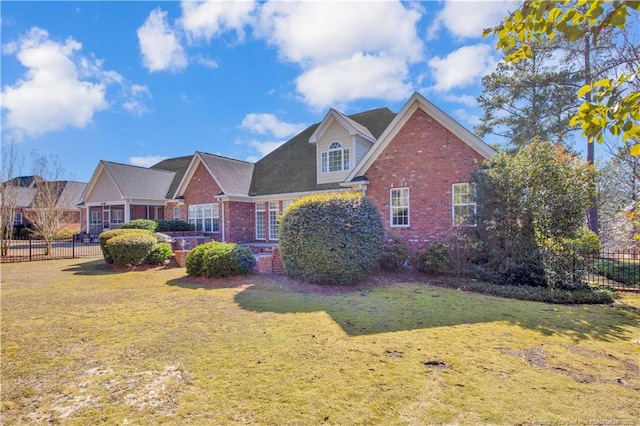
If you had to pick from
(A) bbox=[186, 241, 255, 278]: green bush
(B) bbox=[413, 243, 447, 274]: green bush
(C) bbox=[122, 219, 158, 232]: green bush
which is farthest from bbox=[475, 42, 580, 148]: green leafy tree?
(C) bbox=[122, 219, 158, 232]: green bush

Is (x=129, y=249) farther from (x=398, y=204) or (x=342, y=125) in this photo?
(x=342, y=125)

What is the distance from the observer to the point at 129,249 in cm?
1359

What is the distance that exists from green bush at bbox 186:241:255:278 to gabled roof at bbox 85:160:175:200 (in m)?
17.8

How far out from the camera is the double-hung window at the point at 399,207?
14.3 metres

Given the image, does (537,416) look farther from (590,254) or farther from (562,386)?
(590,254)

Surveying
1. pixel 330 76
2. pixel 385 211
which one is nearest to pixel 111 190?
pixel 330 76

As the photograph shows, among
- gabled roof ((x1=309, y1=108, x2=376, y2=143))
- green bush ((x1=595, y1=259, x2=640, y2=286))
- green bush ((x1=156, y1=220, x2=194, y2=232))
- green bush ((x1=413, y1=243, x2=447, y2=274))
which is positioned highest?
gabled roof ((x1=309, y1=108, x2=376, y2=143))

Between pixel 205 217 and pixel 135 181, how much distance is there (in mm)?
9122

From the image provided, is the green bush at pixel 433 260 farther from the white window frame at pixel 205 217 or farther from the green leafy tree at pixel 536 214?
the white window frame at pixel 205 217

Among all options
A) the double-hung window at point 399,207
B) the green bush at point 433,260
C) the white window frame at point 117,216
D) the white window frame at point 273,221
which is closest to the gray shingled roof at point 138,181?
the white window frame at point 117,216

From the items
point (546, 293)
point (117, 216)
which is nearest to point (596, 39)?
point (546, 293)

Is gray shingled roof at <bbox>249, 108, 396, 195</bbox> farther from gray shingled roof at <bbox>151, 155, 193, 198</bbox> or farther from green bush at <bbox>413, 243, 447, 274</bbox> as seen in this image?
gray shingled roof at <bbox>151, 155, 193, 198</bbox>

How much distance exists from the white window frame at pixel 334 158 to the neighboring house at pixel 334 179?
0.19 feet

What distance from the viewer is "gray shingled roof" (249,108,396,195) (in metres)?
19.7
